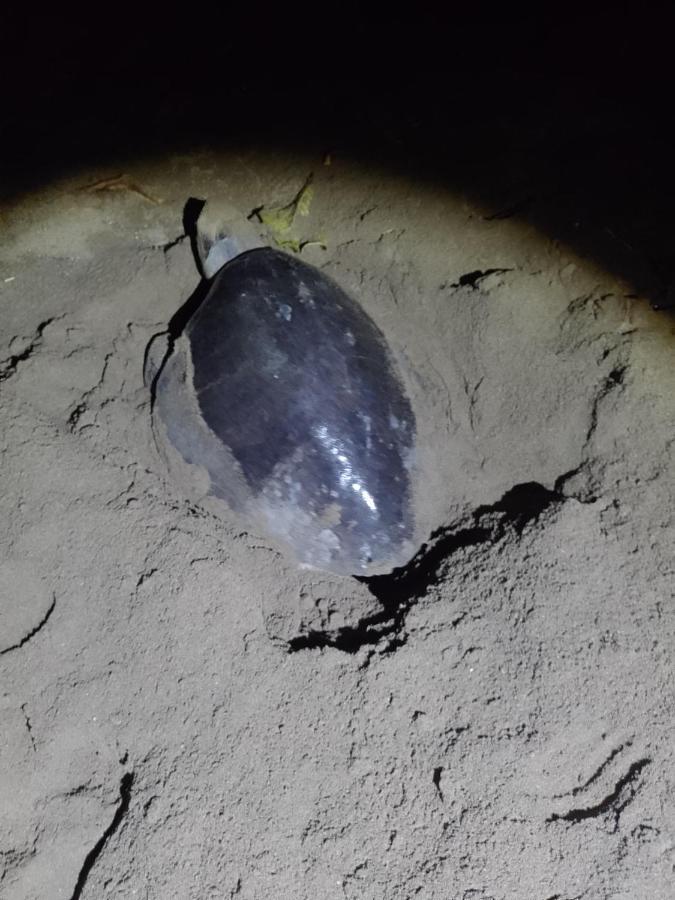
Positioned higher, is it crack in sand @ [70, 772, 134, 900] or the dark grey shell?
the dark grey shell

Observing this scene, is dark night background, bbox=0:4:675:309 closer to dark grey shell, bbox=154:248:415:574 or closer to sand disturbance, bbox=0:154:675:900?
sand disturbance, bbox=0:154:675:900

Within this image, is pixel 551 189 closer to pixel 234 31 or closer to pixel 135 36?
pixel 234 31

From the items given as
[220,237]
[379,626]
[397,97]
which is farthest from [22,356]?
[397,97]

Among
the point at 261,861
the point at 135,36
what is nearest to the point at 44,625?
the point at 261,861

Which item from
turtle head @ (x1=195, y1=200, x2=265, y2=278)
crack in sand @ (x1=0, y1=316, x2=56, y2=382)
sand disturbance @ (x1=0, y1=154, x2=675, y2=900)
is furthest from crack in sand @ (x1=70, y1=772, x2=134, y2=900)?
turtle head @ (x1=195, y1=200, x2=265, y2=278)

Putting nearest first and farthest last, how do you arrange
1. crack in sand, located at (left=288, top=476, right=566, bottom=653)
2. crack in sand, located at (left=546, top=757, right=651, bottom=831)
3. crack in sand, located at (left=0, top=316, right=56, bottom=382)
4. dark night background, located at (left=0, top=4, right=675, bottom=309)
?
crack in sand, located at (left=546, top=757, right=651, bottom=831)
crack in sand, located at (left=288, top=476, right=566, bottom=653)
crack in sand, located at (left=0, top=316, right=56, bottom=382)
dark night background, located at (left=0, top=4, right=675, bottom=309)
